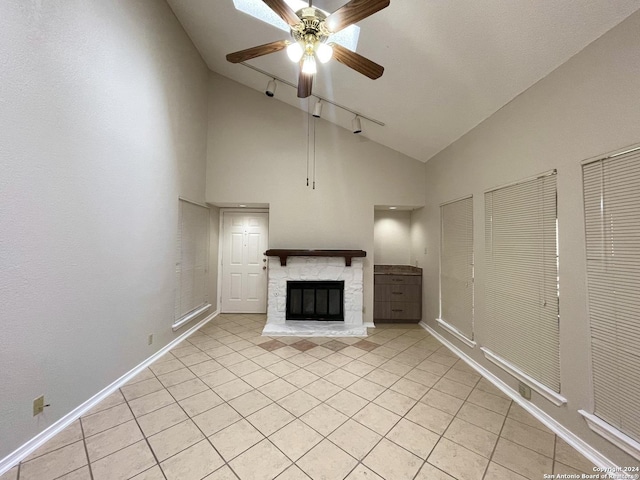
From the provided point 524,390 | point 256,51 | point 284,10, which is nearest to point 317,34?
point 284,10

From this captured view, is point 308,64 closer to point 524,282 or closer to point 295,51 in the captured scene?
point 295,51

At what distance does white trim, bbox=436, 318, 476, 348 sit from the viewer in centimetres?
292

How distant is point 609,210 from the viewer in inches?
61.4

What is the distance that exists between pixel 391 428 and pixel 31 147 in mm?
3131

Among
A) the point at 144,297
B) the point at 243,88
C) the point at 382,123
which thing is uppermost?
the point at 243,88

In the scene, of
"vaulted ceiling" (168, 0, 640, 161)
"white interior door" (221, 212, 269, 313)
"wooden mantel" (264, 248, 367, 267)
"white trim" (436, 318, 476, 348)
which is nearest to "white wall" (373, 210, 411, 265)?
"wooden mantel" (264, 248, 367, 267)

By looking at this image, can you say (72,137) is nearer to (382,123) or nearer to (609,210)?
(382,123)

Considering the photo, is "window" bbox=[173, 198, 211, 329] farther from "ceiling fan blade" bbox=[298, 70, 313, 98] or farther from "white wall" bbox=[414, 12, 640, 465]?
"white wall" bbox=[414, 12, 640, 465]

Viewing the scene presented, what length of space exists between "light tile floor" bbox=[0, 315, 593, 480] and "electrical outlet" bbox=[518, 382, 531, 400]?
0.39ft

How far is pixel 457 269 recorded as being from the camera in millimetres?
3256

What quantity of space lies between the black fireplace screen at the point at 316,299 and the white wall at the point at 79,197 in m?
1.80

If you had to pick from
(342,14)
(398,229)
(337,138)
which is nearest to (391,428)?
(342,14)

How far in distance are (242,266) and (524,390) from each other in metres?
4.27

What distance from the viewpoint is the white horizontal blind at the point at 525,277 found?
6.38 feet
